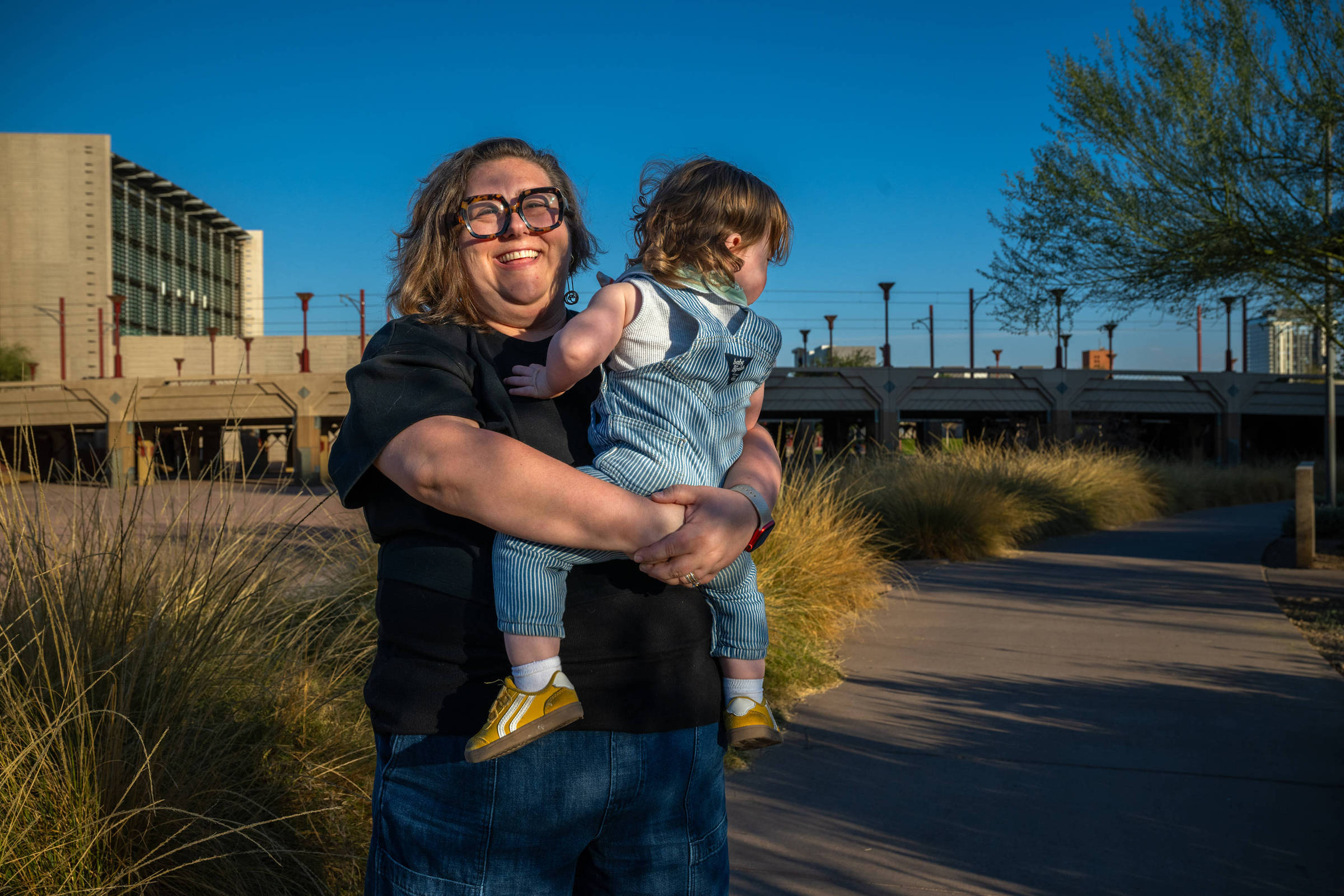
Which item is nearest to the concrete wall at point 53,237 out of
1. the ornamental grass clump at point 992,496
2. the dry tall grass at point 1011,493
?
the dry tall grass at point 1011,493

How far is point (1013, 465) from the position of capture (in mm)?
15117

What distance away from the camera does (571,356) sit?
5.69ft

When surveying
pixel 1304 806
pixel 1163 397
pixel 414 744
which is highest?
pixel 1163 397

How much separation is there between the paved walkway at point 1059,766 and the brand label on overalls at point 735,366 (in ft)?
6.87

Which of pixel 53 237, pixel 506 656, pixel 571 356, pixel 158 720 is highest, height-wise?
pixel 53 237

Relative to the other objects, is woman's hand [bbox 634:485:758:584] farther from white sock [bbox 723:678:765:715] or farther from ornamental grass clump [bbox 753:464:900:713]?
ornamental grass clump [bbox 753:464:900:713]

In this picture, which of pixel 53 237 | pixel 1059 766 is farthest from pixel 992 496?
pixel 53 237

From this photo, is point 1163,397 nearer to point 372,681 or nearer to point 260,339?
point 372,681

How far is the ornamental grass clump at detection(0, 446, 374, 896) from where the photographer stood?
2322 millimetres

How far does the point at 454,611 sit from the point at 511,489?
0.24m

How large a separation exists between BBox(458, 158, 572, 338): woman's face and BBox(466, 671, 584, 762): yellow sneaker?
730 millimetres

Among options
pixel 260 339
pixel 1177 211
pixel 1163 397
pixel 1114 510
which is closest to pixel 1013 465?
pixel 1114 510

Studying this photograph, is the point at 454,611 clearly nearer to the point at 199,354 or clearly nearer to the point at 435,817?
the point at 435,817

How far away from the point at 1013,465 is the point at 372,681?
1474cm
